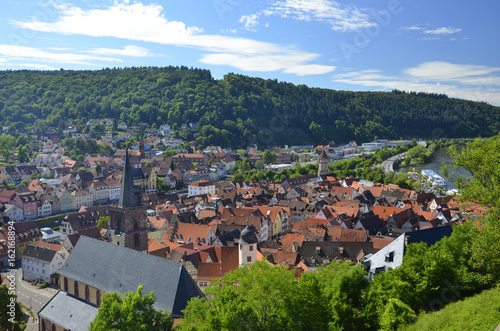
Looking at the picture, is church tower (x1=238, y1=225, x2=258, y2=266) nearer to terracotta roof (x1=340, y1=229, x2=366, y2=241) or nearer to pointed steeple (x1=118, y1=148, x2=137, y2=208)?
pointed steeple (x1=118, y1=148, x2=137, y2=208)

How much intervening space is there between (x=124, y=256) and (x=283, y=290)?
1183 centimetres

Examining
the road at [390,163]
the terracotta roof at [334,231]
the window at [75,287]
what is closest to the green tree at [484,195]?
the window at [75,287]

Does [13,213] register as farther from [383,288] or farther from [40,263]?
[383,288]

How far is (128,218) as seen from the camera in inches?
1313

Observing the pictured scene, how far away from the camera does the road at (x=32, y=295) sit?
38869 mm

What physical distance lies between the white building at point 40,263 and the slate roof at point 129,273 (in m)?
17.4

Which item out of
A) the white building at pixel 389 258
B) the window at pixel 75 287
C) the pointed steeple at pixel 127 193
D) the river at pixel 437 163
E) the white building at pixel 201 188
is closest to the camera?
the white building at pixel 389 258

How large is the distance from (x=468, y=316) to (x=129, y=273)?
61.2 feet

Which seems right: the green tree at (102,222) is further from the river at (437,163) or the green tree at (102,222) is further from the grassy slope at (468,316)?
the river at (437,163)

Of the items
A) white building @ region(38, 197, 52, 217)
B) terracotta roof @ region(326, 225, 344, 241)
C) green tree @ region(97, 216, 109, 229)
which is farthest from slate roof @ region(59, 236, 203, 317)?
white building @ region(38, 197, 52, 217)

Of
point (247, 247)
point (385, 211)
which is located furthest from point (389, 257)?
point (385, 211)

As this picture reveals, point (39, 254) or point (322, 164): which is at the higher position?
point (322, 164)

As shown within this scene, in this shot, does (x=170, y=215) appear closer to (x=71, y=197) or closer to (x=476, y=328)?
(x=71, y=197)

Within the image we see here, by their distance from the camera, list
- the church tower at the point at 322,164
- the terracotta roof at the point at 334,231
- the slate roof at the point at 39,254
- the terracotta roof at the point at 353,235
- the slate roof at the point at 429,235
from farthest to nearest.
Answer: the church tower at the point at 322,164 < the terracotta roof at the point at 334,231 < the terracotta roof at the point at 353,235 < the slate roof at the point at 39,254 < the slate roof at the point at 429,235
